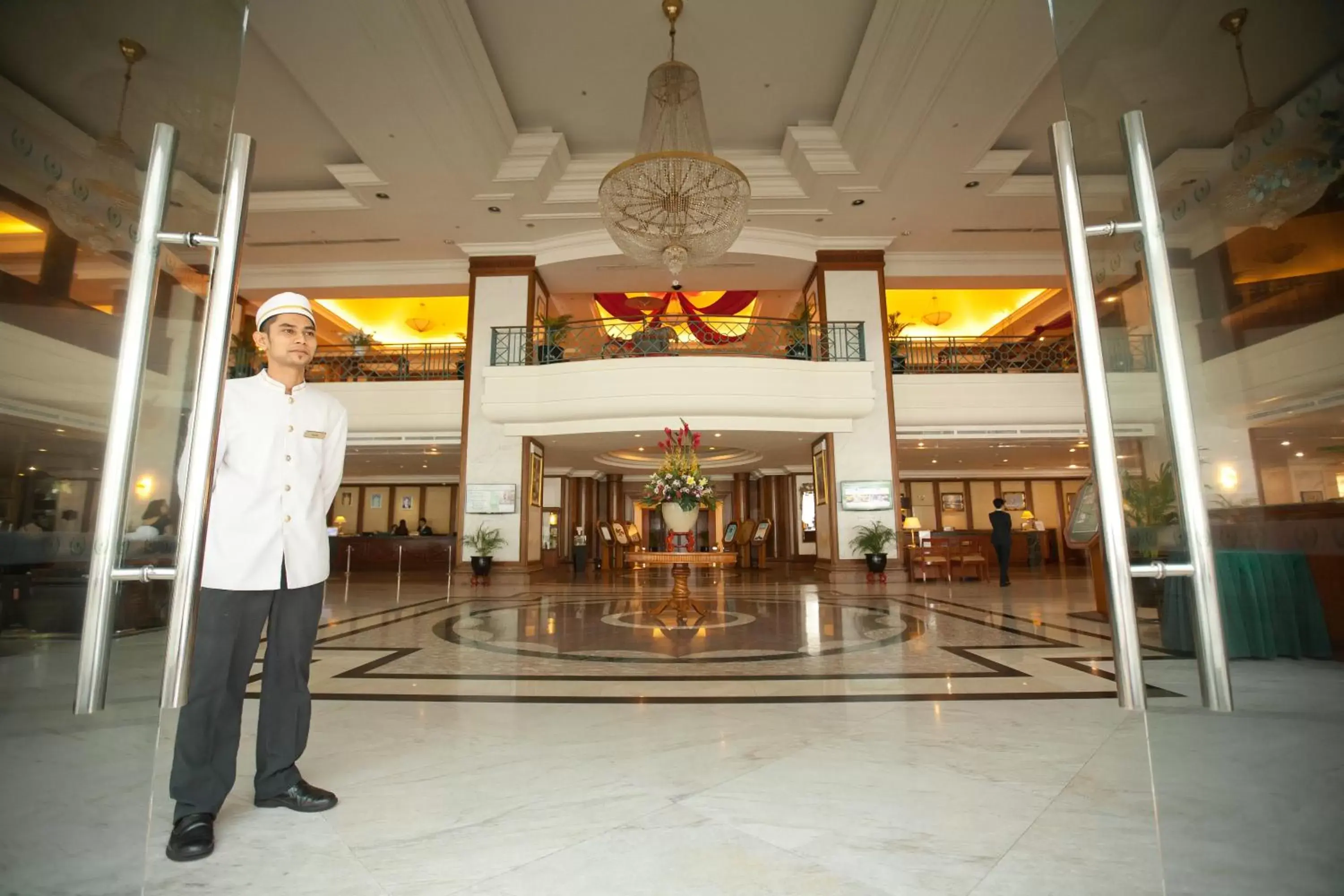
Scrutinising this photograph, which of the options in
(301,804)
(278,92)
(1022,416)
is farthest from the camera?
(1022,416)

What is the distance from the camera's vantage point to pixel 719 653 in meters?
4.18

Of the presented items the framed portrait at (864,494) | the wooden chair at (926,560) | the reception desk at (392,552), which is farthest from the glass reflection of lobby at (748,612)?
the reception desk at (392,552)

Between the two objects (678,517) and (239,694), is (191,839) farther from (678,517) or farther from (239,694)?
(678,517)

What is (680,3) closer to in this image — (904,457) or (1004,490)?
(904,457)

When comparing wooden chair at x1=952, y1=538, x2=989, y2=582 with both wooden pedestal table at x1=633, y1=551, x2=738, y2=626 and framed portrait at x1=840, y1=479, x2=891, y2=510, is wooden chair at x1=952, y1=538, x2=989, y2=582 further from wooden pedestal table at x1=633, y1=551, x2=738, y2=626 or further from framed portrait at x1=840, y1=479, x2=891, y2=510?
wooden pedestal table at x1=633, y1=551, x2=738, y2=626

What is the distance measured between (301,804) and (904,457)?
13.9 meters

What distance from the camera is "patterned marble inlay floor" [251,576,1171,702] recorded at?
3.10 metres

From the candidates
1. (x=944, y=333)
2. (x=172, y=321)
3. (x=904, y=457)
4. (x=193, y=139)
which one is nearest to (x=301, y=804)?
(x=172, y=321)

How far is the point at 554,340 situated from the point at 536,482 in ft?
7.83

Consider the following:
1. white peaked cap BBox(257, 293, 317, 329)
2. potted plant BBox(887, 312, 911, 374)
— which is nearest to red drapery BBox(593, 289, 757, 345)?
potted plant BBox(887, 312, 911, 374)

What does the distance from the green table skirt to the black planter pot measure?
1022 centimetres

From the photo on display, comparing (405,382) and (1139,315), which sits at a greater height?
(405,382)

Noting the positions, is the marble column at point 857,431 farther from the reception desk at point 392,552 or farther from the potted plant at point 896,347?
the reception desk at point 392,552

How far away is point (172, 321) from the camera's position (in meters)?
1.05
